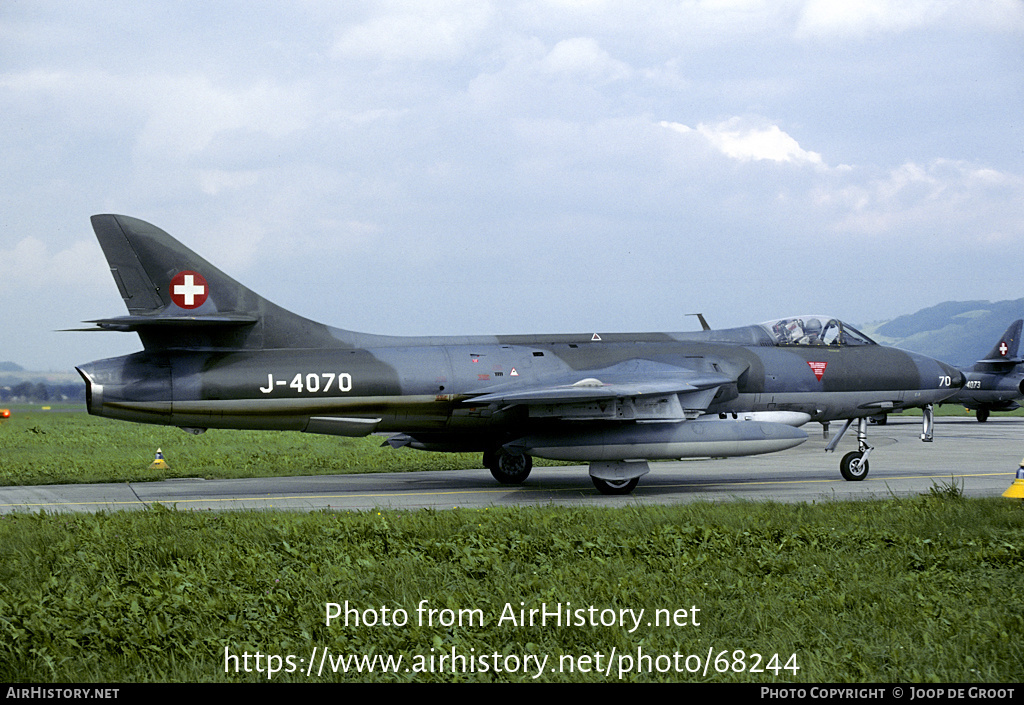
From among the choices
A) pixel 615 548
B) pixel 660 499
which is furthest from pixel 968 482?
pixel 615 548

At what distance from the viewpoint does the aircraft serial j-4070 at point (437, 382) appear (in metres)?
14.2

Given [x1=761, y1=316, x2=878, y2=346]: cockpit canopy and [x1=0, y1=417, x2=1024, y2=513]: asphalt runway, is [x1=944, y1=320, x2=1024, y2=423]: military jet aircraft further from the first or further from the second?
[x1=761, y1=316, x2=878, y2=346]: cockpit canopy

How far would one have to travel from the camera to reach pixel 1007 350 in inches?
1882

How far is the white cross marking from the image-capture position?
14375 millimetres

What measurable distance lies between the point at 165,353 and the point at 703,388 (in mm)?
8951

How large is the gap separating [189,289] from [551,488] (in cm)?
707

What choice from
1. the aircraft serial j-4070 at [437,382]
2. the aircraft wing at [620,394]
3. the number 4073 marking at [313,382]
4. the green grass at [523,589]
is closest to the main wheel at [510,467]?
the aircraft serial j-4070 at [437,382]

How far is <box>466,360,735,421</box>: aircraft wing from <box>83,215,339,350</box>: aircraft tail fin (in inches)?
161

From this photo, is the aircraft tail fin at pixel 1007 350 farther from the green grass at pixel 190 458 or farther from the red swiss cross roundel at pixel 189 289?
the red swiss cross roundel at pixel 189 289

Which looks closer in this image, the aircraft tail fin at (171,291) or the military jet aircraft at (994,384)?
the aircraft tail fin at (171,291)

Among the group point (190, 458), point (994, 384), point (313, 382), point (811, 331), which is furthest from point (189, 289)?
point (994, 384)

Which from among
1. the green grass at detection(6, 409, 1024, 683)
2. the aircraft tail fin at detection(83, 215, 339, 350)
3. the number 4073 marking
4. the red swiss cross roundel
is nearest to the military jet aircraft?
the number 4073 marking

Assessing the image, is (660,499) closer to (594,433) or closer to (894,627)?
(594,433)

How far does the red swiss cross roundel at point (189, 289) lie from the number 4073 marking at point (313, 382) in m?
1.68
